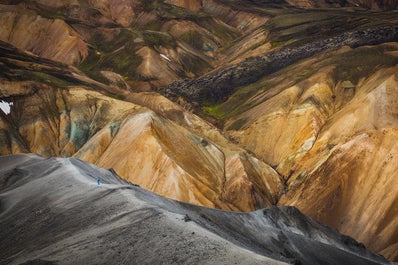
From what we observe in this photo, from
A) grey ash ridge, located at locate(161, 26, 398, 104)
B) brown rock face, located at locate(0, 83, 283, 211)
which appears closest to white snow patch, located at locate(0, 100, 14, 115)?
brown rock face, located at locate(0, 83, 283, 211)

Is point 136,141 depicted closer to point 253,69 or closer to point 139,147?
point 139,147

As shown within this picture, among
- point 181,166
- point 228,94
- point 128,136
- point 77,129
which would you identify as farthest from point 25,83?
point 228,94

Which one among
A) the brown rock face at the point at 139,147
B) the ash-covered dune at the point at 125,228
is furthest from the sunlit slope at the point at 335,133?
the ash-covered dune at the point at 125,228

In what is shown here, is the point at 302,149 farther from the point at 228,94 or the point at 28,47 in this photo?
the point at 28,47

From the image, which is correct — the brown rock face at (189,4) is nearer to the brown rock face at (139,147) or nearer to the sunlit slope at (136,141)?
the sunlit slope at (136,141)

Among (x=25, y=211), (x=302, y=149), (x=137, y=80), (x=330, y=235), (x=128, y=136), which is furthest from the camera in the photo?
(x=137, y=80)

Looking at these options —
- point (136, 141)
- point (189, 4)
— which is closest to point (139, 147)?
point (136, 141)

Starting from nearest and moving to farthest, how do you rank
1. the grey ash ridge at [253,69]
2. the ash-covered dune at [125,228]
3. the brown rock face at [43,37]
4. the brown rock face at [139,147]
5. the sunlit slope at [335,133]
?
1. the ash-covered dune at [125,228]
2. the sunlit slope at [335,133]
3. the brown rock face at [139,147]
4. the grey ash ridge at [253,69]
5. the brown rock face at [43,37]
